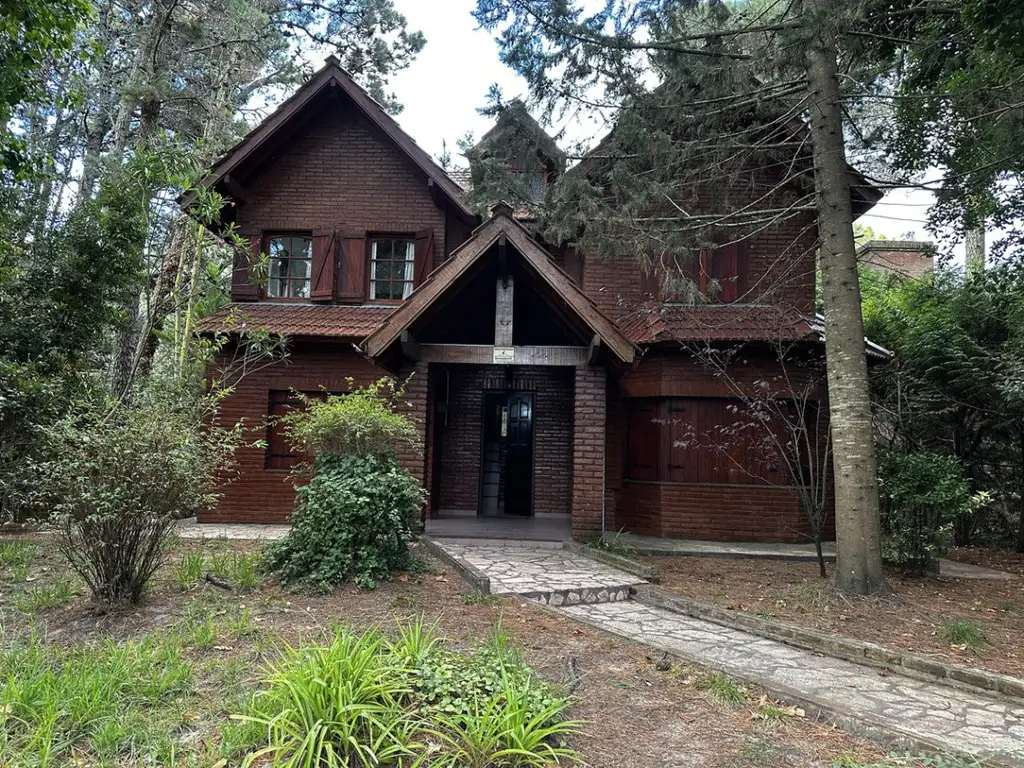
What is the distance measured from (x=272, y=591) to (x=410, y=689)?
2881 millimetres

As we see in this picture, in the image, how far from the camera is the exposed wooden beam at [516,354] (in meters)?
8.34

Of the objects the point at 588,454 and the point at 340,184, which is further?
the point at 340,184

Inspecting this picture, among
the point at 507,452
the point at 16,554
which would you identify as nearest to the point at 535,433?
the point at 507,452

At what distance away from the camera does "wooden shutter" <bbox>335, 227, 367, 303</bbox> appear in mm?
10945

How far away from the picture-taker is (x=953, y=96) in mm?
6191

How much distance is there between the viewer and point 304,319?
1043cm

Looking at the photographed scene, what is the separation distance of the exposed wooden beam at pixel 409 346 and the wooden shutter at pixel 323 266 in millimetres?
3311

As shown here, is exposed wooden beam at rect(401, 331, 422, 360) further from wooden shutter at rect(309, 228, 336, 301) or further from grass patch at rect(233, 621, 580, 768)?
grass patch at rect(233, 621, 580, 768)

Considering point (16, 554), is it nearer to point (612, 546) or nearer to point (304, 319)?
point (304, 319)

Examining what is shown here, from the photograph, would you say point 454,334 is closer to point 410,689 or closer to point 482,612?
point 482,612

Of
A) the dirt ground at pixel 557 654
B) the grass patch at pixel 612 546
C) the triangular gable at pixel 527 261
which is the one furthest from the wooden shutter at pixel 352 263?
the dirt ground at pixel 557 654

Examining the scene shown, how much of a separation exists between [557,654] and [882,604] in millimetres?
3642

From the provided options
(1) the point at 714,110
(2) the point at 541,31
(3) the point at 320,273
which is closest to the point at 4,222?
(3) the point at 320,273

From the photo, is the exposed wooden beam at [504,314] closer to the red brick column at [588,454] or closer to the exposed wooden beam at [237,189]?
the red brick column at [588,454]
